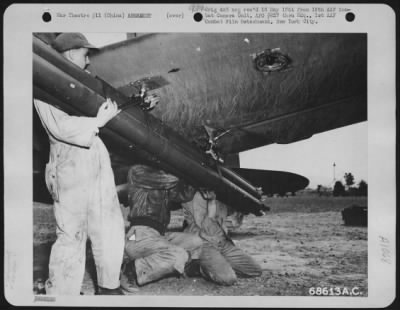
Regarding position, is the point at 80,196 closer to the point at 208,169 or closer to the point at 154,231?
the point at 154,231

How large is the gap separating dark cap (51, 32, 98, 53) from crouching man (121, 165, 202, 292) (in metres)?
0.56

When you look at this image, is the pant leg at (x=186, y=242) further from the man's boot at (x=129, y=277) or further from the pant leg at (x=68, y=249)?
the pant leg at (x=68, y=249)

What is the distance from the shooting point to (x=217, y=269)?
2932mm

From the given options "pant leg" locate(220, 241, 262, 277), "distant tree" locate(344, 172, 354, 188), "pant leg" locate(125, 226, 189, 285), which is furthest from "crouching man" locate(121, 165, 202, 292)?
"distant tree" locate(344, 172, 354, 188)

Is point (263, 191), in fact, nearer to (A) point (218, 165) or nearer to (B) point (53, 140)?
(A) point (218, 165)

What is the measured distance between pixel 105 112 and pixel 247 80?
623 millimetres

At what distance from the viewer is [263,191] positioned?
116 inches

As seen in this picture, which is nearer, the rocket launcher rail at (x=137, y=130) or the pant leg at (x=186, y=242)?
the rocket launcher rail at (x=137, y=130)

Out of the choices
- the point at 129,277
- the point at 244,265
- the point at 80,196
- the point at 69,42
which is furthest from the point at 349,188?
the point at 69,42

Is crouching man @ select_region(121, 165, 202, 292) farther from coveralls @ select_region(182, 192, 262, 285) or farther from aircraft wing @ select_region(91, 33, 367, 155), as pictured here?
aircraft wing @ select_region(91, 33, 367, 155)

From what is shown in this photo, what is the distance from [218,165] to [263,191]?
8.9 inches

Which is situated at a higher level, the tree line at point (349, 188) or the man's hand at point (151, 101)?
the man's hand at point (151, 101)

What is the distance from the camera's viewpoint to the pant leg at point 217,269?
Result: 2932mm

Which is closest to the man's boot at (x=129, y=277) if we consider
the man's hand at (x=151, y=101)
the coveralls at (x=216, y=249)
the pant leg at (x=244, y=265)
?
the coveralls at (x=216, y=249)
